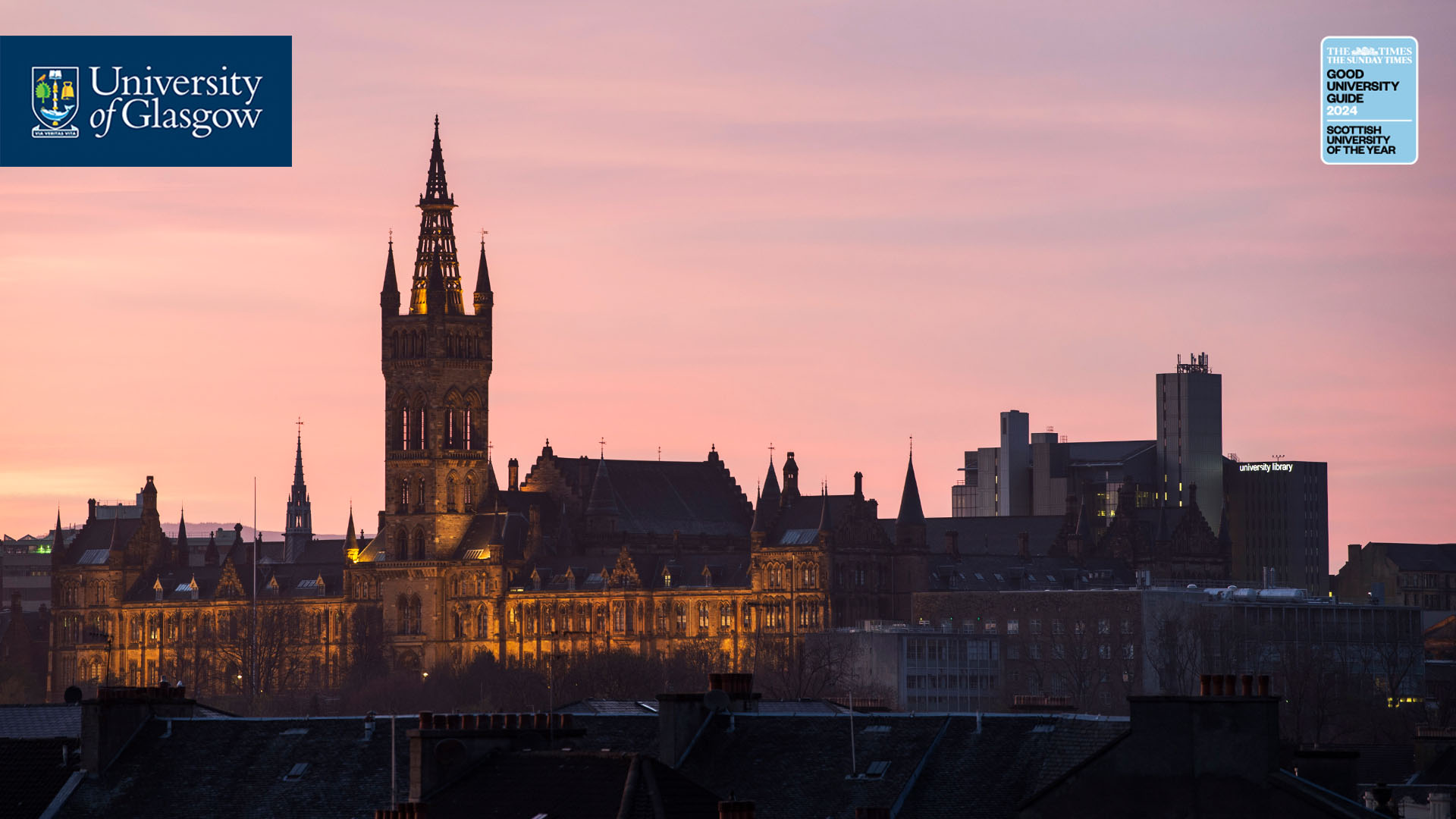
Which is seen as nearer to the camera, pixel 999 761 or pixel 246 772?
pixel 999 761

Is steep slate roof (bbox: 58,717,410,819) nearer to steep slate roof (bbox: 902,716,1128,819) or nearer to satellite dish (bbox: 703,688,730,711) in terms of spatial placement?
satellite dish (bbox: 703,688,730,711)

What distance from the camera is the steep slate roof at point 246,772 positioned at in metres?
82.1

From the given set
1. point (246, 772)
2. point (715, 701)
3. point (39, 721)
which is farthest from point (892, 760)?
point (39, 721)

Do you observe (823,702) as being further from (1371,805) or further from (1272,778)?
(1272,778)

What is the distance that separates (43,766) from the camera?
275 ft

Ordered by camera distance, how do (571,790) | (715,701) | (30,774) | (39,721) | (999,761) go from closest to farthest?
(571,790) < (999,761) < (30,774) < (715,701) < (39,721)

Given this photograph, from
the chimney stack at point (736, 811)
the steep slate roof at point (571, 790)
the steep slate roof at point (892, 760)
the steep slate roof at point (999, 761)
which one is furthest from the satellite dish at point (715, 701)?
the chimney stack at point (736, 811)

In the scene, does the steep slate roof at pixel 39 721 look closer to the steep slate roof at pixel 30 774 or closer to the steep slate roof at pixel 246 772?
the steep slate roof at pixel 30 774

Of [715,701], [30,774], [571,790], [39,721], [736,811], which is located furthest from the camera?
[39,721]

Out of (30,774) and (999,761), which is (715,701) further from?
(30,774)

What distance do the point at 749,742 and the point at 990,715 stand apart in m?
6.00

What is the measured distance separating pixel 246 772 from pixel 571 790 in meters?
17.7

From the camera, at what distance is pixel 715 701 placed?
84062mm

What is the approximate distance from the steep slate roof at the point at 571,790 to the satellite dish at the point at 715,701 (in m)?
12.2
